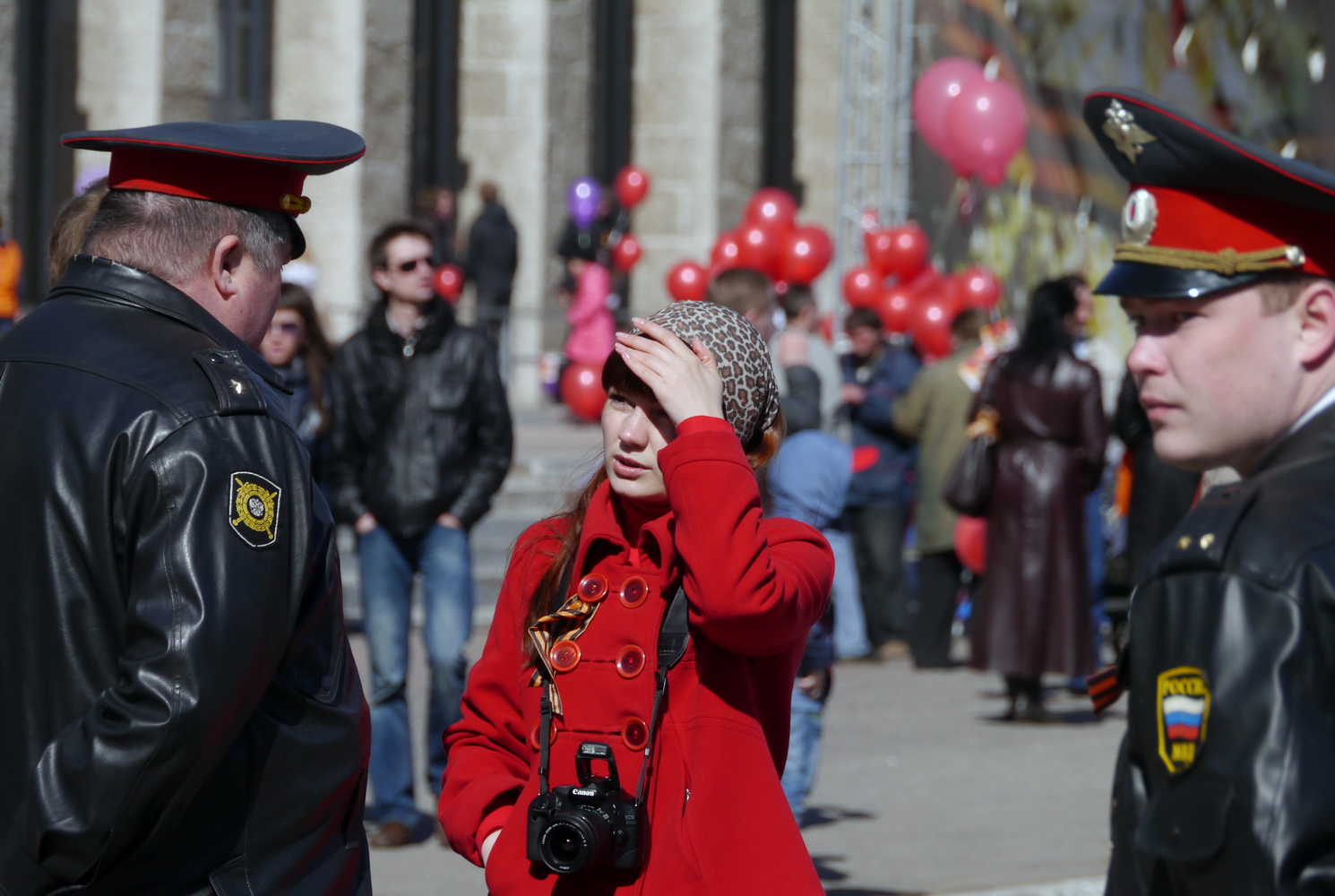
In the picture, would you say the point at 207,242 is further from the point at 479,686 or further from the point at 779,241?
the point at 779,241

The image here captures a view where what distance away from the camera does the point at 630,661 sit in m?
2.53

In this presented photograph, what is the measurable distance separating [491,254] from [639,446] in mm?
12869

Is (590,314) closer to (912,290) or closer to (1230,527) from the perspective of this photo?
(912,290)

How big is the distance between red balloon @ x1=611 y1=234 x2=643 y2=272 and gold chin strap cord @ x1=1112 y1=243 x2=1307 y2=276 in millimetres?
14632

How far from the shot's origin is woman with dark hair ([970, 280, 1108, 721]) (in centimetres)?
823

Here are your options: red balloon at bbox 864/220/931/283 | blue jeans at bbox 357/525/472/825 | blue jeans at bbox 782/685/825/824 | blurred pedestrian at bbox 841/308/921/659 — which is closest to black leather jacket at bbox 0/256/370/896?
blue jeans at bbox 782/685/825/824

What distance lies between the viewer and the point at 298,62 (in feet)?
48.5

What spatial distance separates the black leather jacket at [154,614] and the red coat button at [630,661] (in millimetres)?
417

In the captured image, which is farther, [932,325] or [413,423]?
[932,325]

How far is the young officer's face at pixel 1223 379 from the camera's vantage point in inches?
71.5

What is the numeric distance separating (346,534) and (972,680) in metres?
4.43

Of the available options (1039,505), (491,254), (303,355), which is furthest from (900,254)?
(303,355)

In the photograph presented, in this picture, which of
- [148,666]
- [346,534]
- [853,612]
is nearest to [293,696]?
[148,666]

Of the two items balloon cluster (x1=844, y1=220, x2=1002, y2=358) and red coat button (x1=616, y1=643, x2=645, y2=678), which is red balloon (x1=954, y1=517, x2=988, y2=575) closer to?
balloon cluster (x1=844, y1=220, x2=1002, y2=358)
